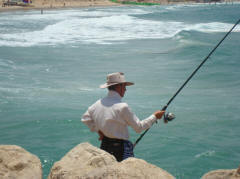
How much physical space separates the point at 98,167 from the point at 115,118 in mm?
567

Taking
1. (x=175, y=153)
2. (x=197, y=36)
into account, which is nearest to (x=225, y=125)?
(x=175, y=153)

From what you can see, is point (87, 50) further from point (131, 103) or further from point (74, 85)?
point (131, 103)

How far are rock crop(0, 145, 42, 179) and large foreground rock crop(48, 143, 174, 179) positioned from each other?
0.36 m

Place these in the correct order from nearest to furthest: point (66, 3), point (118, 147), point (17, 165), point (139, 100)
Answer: point (17, 165), point (118, 147), point (139, 100), point (66, 3)

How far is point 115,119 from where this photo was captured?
10.9 feet

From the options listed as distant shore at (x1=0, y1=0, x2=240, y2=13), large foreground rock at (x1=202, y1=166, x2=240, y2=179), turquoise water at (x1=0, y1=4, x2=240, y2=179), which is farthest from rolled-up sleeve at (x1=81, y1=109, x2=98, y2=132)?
distant shore at (x1=0, y1=0, x2=240, y2=13)

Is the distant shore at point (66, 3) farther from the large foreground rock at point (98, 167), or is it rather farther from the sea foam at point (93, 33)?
the large foreground rock at point (98, 167)

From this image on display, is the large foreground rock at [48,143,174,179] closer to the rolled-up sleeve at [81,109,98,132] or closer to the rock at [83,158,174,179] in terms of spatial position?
the rock at [83,158,174,179]

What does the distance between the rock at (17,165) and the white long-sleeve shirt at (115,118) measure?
1.99 feet

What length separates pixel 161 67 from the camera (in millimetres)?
14430

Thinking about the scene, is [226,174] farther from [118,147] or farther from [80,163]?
[80,163]

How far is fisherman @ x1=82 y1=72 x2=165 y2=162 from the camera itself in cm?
330

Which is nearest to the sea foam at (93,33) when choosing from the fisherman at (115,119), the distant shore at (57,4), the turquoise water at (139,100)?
the turquoise water at (139,100)

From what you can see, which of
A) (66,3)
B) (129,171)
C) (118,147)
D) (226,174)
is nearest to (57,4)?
(66,3)
